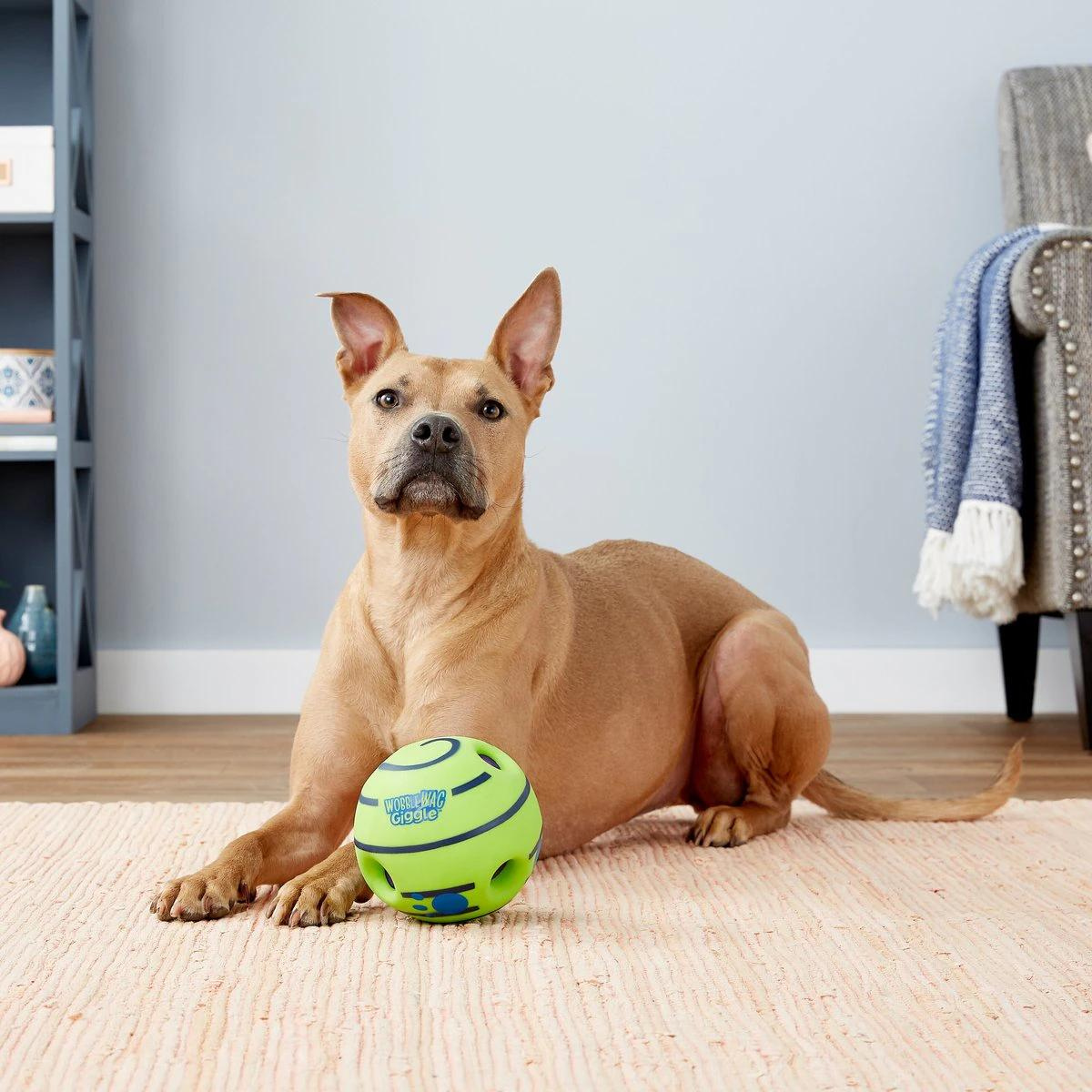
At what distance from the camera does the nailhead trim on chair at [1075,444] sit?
3229 millimetres

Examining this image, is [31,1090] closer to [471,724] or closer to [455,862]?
[455,862]

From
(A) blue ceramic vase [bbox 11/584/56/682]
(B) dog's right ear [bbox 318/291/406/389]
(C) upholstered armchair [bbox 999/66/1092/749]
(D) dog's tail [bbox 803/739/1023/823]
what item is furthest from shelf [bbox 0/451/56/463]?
(C) upholstered armchair [bbox 999/66/1092/749]

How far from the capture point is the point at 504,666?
79.2 inches

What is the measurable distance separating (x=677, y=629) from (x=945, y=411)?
4.70 feet

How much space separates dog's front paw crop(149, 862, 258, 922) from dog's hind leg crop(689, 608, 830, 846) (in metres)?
0.87

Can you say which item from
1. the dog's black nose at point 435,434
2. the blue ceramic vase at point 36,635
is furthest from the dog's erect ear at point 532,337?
the blue ceramic vase at point 36,635

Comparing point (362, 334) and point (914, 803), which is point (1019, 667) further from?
point (362, 334)

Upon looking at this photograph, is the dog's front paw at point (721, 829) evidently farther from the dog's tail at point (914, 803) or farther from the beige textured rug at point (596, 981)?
the dog's tail at point (914, 803)

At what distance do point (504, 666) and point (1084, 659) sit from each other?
1923mm

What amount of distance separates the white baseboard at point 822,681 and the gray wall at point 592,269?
0.21 feet

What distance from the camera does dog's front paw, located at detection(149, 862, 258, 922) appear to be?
173 centimetres

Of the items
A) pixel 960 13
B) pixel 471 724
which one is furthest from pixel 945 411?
pixel 471 724

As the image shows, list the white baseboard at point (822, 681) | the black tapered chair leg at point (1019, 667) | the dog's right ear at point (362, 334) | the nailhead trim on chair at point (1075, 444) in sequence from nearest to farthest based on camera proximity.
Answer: the dog's right ear at point (362, 334) → the nailhead trim on chair at point (1075, 444) → the black tapered chair leg at point (1019, 667) → the white baseboard at point (822, 681)

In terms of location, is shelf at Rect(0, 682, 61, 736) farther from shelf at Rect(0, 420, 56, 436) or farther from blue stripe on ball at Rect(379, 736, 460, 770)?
blue stripe on ball at Rect(379, 736, 460, 770)
